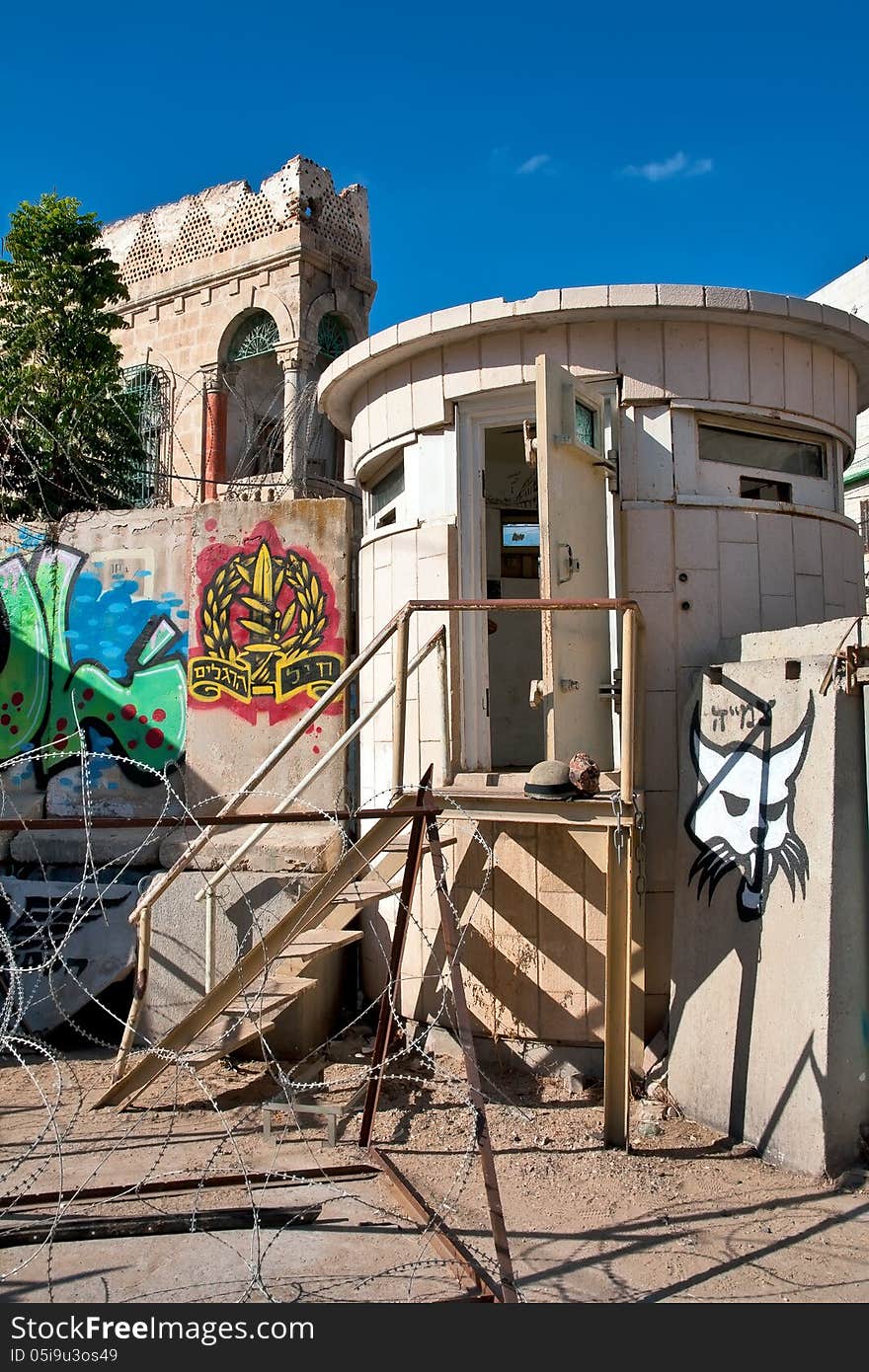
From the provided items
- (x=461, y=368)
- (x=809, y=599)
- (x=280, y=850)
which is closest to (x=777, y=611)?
(x=809, y=599)

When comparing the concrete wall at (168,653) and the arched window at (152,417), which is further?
the arched window at (152,417)

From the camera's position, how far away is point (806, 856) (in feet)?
17.5

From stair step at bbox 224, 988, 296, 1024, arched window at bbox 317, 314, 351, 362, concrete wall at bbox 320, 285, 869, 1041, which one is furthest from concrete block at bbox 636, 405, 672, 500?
arched window at bbox 317, 314, 351, 362

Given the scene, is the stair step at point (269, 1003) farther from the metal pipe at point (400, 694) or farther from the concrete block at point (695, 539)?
the concrete block at point (695, 539)

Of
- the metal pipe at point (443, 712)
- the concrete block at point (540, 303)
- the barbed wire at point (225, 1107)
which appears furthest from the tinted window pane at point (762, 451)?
the barbed wire at point (225, 1107)

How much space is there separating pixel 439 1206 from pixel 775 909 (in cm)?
226

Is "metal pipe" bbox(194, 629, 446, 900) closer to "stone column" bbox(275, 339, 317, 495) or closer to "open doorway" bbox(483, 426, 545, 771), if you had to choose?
"open doorway" bbox(483, 426, 545, 771)

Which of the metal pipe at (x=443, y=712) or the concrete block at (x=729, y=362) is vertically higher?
the concrete block at (x=729, y=362)

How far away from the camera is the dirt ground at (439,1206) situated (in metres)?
4.11

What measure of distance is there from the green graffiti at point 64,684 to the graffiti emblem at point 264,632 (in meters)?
0.38

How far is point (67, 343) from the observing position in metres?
14.4

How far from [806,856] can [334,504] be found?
15.9 ft
